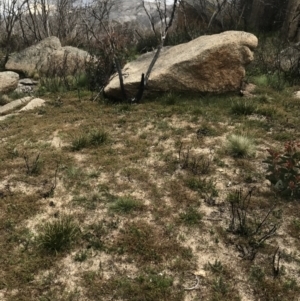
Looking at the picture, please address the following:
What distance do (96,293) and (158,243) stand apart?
100cm

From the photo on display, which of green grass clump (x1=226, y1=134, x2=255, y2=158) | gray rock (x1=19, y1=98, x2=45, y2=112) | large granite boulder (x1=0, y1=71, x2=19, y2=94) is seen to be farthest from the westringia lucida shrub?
large granite boulder (x1=0, y1=71, x2=19, y2=94)

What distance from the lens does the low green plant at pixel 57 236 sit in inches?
180

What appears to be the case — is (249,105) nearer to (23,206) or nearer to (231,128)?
(231,128)

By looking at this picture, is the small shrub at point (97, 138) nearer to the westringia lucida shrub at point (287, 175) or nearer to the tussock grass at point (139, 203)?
the tussock grass at point (139, 203)

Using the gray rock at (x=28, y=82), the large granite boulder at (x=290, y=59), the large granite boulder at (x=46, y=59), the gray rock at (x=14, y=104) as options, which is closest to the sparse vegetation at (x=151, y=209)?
the gray rock at (x=14, y=104)

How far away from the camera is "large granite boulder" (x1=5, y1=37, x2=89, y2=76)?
13.1 m

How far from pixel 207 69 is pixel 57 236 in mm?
5807

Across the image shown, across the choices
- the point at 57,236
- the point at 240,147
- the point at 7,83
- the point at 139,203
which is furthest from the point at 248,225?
the point at 7,83

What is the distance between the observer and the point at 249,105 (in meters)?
8.20

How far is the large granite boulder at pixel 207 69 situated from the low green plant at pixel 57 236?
5220 millimetres

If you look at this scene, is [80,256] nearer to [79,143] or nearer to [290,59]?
[79,143]

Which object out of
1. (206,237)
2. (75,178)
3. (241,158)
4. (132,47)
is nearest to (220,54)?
(241,158)

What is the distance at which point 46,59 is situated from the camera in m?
14.0

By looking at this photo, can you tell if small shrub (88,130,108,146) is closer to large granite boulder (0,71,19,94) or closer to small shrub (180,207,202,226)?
small shrub (180,207,202,226)
